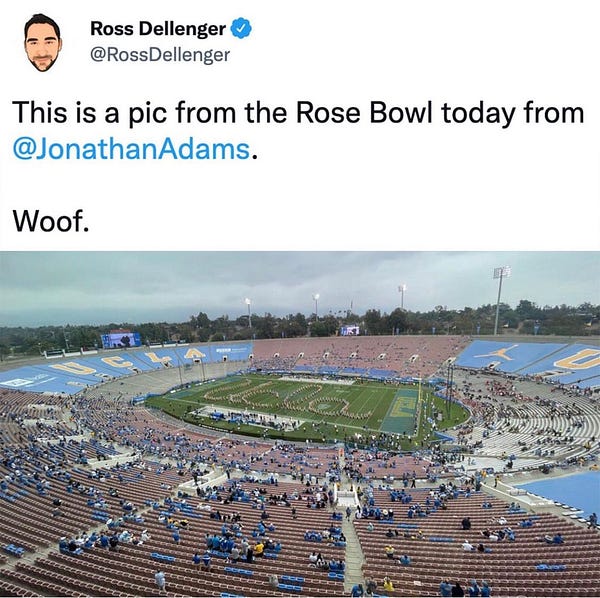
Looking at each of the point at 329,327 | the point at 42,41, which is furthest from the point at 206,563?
the point at 329,327

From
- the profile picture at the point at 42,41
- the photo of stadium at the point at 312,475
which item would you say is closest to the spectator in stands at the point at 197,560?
the photo of stadium at the point at 312,475

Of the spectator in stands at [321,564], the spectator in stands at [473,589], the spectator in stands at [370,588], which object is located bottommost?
the spectator in stands at [321,564]

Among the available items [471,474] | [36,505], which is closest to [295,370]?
[471,474]

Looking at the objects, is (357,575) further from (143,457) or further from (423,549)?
(143,457)

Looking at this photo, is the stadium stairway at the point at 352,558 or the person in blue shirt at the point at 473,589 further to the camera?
the stadium stairway at the point at 352,558

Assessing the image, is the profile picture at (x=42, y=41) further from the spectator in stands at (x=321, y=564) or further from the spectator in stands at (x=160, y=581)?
the spectator in stands at (x=321, y=564)

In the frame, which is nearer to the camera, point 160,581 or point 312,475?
point 160,581

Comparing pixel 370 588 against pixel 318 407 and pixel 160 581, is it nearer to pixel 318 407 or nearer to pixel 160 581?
pixel 160 581
